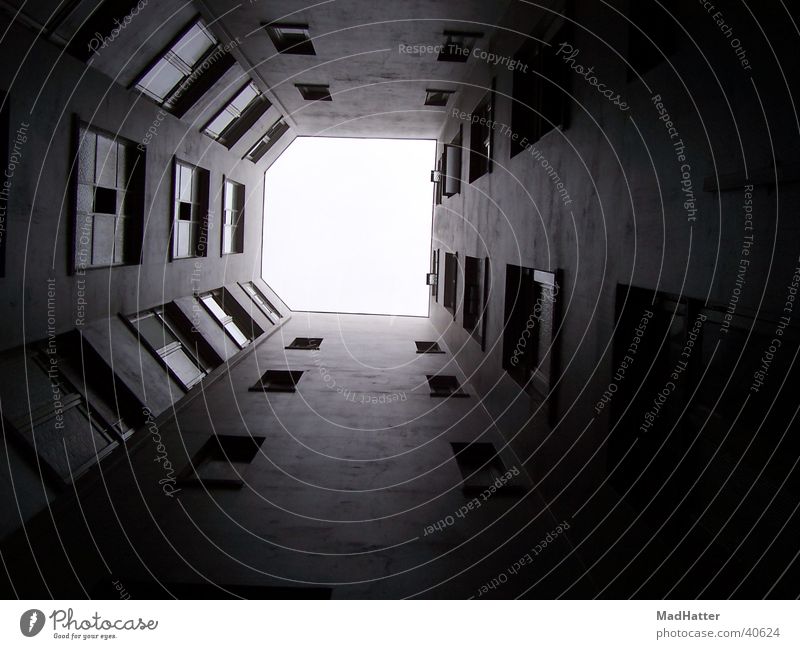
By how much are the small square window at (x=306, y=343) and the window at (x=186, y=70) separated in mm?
8015

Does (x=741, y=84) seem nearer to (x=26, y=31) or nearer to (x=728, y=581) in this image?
(x=728, y=581)

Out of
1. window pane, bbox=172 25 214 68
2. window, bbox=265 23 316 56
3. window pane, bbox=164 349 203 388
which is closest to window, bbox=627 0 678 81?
window pane, bbox=172 25 214 68

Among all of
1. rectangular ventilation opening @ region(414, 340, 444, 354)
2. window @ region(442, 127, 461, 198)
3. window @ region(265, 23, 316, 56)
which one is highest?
window @ region(265, 23, 316, 56)

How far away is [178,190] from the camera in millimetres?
15039

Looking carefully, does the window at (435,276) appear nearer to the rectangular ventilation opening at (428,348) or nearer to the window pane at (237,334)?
the rectangular ventilation opening at (428,348)

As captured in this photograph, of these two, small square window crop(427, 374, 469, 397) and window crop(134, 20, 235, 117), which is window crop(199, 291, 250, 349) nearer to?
window crop(134, 20, 235, 117)

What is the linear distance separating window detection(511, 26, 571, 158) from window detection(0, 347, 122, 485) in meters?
7.27

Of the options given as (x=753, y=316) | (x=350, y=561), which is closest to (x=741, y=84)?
(x=753, y=316)

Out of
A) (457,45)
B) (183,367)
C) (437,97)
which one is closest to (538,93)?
(457,45)

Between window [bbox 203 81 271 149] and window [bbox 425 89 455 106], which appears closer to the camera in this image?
window [bbox 203 81 271 149]

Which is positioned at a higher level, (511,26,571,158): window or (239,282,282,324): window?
(511,26,571,158): window

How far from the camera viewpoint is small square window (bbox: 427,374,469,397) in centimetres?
1463

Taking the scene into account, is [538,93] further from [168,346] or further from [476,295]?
[168,346]

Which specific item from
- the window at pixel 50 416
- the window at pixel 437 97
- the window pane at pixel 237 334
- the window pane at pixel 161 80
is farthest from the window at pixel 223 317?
the window at pixel 50 416
